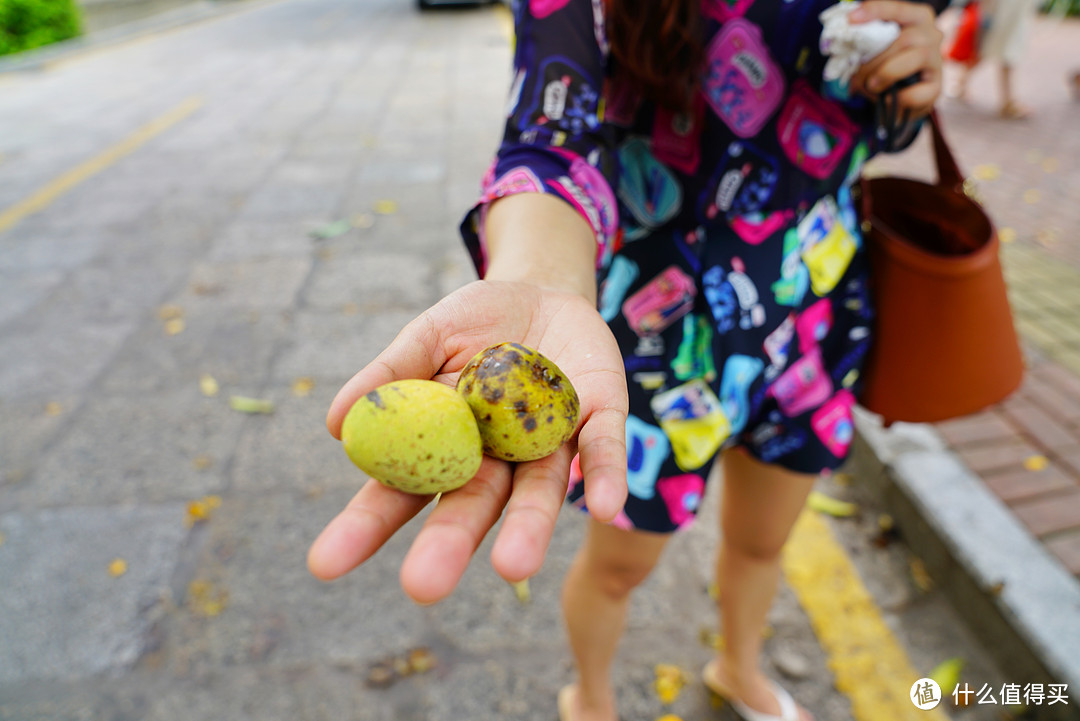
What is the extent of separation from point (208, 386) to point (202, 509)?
3.01 feet

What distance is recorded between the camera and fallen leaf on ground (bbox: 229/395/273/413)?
340cm

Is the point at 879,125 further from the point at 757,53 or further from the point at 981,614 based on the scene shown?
the point at 981,614

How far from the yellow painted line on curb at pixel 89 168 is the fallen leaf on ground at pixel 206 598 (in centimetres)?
461

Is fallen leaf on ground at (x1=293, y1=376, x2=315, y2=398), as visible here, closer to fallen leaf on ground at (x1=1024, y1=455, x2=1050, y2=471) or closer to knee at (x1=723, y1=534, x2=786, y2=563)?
knee at (x1=723, y1=534, x2=786, y2=563)

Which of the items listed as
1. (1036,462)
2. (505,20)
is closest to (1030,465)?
(1036,462)

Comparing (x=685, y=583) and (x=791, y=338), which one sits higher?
(x=791, y=338)

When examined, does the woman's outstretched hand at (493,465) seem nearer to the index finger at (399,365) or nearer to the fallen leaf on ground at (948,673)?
the index finger at (399,365)

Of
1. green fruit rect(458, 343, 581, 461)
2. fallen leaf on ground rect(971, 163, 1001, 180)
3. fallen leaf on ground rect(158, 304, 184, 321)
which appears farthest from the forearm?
fallen leaf on ground rect(971, 163, 1001, 180)

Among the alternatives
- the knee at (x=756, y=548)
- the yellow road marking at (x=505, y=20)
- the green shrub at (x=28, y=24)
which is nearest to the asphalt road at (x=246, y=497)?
the knee at (x=756, y=548)

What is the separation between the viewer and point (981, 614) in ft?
7.66

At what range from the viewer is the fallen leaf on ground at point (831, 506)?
2906mm

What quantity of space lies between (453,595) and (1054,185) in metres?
6.41

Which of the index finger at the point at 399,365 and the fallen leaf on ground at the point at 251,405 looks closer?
the index finger at the point at 399,365

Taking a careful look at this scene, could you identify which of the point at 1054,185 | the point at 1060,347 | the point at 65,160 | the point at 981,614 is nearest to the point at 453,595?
the point at 981,614
